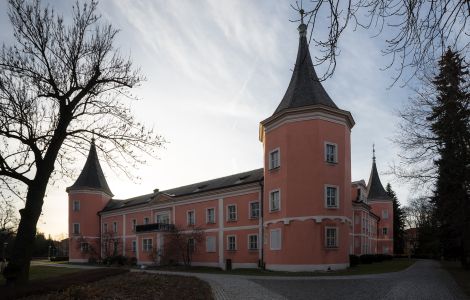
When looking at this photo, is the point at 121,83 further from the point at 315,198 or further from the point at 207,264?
the point at 207,264

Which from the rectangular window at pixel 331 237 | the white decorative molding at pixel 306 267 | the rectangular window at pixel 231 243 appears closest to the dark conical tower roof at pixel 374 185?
the rectangular window at pixel 231 243

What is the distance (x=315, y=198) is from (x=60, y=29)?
17.1 meters

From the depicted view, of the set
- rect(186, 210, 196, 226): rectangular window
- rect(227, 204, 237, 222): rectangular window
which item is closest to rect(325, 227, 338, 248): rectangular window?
rect(227, 204, 237, 222): rectangular window

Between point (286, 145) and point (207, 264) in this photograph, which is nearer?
point (286, 145)

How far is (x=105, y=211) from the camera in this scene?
53.0 m

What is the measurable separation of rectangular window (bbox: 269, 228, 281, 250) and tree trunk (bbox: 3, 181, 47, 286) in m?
15.9

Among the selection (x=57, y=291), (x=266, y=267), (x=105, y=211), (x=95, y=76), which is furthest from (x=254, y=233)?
(x=105, y=211)

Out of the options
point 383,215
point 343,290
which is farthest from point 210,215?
point 383,215

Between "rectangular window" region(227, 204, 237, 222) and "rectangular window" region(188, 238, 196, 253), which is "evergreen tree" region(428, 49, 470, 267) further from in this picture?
"rectangular window" region(188, 238, 196, 253)

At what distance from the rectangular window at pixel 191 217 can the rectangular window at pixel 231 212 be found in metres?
4.61

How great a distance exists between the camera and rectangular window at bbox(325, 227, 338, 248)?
25594 millimetres

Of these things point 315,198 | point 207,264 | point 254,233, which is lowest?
point 207,264

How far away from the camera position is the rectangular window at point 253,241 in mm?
31953

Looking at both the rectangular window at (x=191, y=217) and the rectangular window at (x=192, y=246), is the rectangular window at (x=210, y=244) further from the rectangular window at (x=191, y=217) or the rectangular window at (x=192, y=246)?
the rectangular window at (x=191, y=217)
